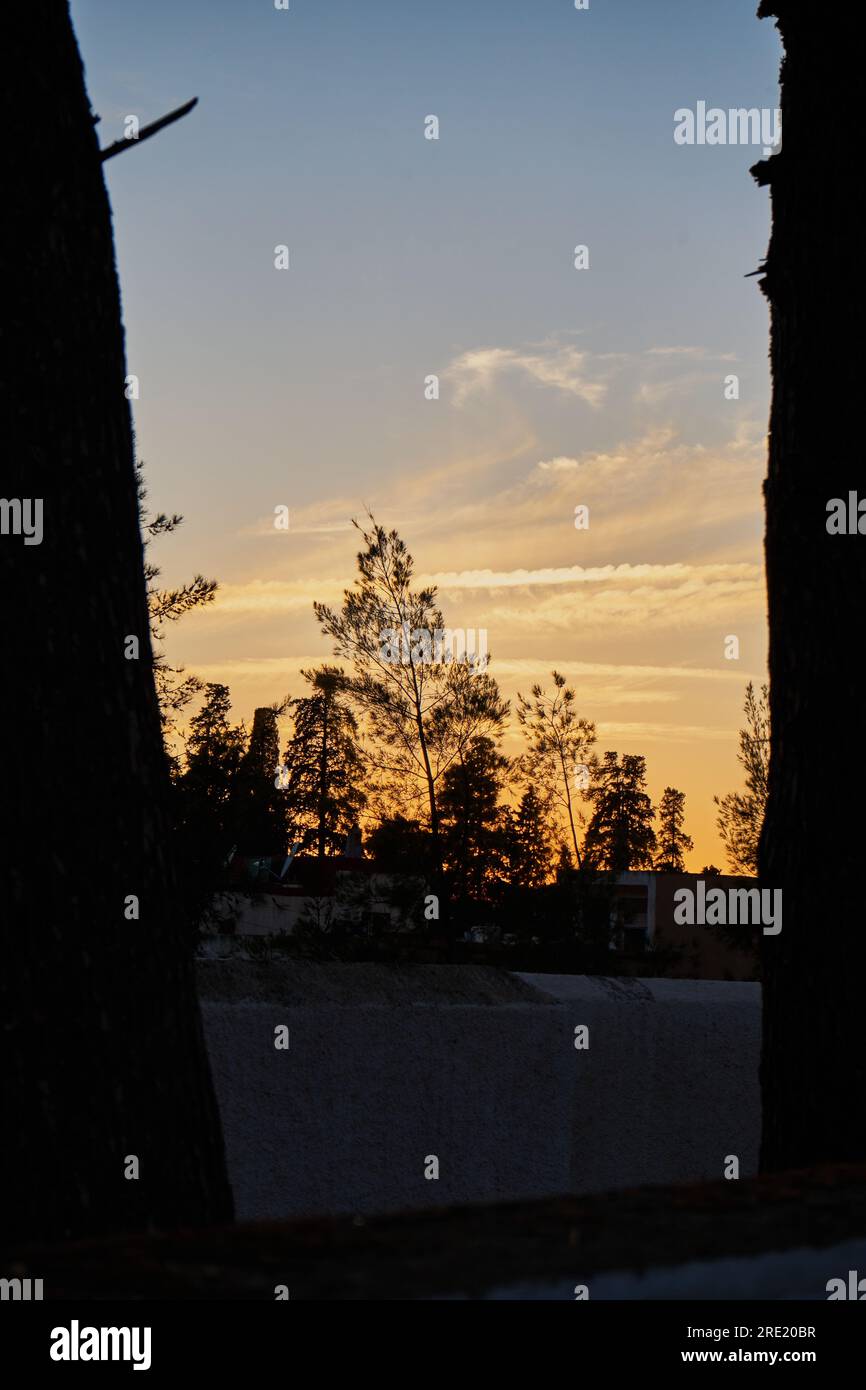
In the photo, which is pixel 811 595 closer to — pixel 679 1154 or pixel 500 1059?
pixel 500 1059

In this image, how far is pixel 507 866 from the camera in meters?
25.5

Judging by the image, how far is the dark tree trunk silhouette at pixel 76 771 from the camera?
2873 mm

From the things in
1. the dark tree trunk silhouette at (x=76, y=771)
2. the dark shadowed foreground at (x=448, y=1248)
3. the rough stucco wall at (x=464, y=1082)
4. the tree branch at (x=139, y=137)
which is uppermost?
the tree branch at (x=139, y=137)

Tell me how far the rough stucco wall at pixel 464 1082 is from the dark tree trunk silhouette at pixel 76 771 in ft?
4.83

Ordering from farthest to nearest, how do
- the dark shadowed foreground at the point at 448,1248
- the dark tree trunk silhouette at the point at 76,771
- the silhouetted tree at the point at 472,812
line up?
the silhouetted tree at the point at 472,812 < the dark tree trunk silhouette at the point at 76,771 < the dark shadowed foreground at the point at 448,1248

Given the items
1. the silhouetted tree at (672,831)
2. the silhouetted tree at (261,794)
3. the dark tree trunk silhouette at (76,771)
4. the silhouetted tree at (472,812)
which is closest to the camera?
the dark tree trunk silhouette at (76,771)

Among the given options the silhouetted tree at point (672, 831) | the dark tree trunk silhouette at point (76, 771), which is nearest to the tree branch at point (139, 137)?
the dark tree trunk silhouette at point (76, 771)

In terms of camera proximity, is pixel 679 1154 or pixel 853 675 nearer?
pixel 853 675

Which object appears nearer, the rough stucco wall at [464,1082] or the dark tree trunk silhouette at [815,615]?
the dark tree trunk silhouette at [815,615]

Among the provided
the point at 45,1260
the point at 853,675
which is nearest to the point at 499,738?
the point at 853,675

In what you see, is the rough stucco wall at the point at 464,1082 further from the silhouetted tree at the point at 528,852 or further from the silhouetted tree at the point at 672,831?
the silhouetted tree at the point at 672,831

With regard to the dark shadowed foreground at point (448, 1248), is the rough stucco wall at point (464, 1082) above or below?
below

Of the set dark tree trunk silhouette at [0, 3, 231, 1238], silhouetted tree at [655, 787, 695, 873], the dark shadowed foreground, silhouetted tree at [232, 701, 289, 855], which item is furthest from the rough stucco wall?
silhouetted tree at [655, 787, 695, 873]

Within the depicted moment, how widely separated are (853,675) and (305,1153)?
2.32 meters
